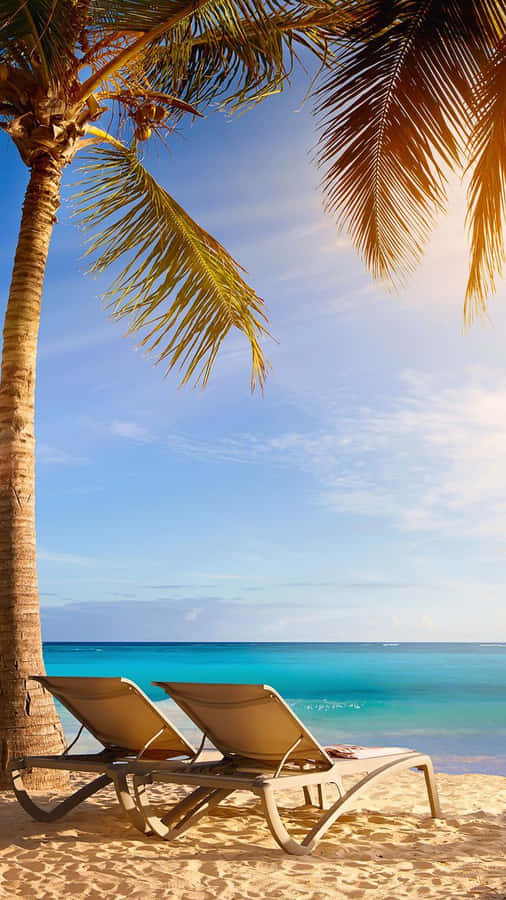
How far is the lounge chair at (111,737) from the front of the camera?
3928 mm

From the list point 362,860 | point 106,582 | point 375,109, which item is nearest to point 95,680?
point 362,860

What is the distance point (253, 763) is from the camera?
3.93 metres

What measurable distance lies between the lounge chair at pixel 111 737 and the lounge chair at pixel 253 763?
11 cm

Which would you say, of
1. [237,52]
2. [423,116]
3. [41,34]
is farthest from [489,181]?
[41,34]

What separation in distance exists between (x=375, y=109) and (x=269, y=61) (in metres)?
1.59

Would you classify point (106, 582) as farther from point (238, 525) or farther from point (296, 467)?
point (296, 467)

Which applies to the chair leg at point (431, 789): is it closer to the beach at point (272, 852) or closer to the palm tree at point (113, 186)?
the beach at point (272, 852)

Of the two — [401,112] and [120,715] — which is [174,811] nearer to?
[120,715]

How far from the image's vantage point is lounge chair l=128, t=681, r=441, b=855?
137 inches

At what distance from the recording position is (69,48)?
5.66m

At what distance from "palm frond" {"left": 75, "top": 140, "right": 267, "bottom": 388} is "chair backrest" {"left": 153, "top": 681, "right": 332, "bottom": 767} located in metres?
3.93

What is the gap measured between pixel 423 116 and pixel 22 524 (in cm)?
373

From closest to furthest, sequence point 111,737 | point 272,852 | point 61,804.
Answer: point 272,852, point 61,804, point 111,737

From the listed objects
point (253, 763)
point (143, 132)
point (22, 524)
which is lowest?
point (253, 763)
